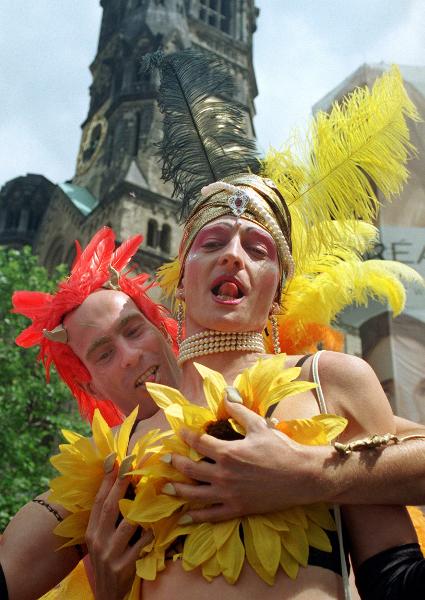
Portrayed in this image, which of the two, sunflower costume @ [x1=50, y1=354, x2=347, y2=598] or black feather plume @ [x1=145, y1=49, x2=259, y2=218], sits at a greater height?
black feather plume @ [x1=145, y1=49, x2=259, y2=218]

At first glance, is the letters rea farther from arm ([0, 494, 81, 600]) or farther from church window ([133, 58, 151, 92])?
church window ([133, 58, 151, 92])

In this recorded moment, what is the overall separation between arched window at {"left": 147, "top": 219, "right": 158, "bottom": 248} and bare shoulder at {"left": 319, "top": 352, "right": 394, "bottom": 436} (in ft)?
80.7

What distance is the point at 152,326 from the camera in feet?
9.71

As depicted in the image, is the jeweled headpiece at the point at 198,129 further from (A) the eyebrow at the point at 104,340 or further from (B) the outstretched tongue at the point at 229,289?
(B) the outstretched tongue at the point at 229,289

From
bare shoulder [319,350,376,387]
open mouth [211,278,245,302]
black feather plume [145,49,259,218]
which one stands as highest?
black feather plume [145,49,259,218]

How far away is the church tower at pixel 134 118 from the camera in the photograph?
2714cm

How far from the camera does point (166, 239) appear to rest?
27156mm

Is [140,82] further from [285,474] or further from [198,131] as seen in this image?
[285,474]

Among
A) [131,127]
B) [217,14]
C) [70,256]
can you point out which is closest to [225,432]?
[131,127]

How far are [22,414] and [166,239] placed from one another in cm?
1269

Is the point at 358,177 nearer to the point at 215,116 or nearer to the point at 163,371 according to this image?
the point at 215,116

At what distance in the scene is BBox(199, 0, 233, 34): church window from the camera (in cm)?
3809

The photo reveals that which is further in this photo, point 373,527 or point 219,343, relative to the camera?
point 219,343

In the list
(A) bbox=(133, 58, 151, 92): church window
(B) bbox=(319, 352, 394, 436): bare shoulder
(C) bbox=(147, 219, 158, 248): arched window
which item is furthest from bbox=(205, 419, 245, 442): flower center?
(A) bbox=(133, 58, 151, 92): church window
